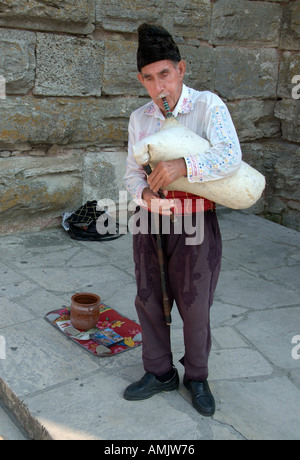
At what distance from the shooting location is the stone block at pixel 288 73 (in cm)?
531

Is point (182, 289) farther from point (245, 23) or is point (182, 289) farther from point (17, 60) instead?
point (245, 23)

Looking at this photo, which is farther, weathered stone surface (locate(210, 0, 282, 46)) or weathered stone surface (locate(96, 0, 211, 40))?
weathered stone surface (locate(210, 0, 282, 46))

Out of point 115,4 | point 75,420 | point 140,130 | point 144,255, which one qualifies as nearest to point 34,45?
point 115,4

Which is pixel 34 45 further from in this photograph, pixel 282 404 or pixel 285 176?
pixel 282 404

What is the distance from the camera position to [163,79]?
2.11 m

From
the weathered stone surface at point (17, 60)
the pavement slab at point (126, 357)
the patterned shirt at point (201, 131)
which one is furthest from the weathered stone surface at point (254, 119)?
the patterned shirt at point (201, 131)

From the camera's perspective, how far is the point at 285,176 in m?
5.43

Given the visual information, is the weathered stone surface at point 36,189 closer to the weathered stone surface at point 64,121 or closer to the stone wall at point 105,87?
the stone wall at point 105,87

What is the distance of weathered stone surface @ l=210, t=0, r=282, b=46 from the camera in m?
5.02

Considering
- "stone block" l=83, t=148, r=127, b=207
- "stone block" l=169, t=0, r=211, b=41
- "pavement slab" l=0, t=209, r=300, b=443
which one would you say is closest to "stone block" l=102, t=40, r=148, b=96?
"stone block" l=169, t=0, r=211, b=41

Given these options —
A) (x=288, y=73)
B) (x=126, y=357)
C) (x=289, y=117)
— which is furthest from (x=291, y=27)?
(x=126, y=357)

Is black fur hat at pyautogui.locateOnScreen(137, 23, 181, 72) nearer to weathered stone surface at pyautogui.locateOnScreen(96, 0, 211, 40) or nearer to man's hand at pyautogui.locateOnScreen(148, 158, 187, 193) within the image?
man's hand at pyautogui.locateOnScreen(148, 158, 187, 193)

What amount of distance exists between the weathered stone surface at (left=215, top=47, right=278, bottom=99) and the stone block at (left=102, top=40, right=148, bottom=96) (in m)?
0.96

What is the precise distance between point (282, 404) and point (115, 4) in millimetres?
3441
